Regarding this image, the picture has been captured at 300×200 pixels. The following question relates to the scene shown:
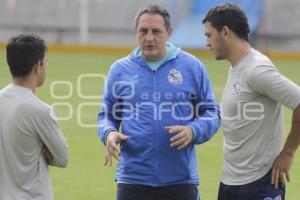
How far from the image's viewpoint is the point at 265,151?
201 inches

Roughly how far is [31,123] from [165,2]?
24448 millimetres

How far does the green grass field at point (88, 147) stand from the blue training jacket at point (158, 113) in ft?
10.1

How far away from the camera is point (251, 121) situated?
201 inches

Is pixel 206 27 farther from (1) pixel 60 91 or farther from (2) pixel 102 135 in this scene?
(1) pixel 60 91

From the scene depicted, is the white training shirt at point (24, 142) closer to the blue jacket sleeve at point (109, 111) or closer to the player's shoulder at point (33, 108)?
the player's shoulder at point (33, 108)

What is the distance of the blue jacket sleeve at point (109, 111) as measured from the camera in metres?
5.43

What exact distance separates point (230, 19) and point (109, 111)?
1.06 meters

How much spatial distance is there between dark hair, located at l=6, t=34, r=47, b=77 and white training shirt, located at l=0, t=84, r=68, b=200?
0.38 ft

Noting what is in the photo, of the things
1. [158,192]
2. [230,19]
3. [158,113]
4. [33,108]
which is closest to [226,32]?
[230,19]

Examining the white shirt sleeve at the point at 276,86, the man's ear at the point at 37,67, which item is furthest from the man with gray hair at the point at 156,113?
the man's ear at the point at 37,67

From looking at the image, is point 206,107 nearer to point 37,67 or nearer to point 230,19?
point 230,19

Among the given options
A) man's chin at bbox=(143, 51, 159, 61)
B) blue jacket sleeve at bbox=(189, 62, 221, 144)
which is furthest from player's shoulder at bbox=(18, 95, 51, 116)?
blue jacket sleeve at bbox=(189, 62, 221, 144)

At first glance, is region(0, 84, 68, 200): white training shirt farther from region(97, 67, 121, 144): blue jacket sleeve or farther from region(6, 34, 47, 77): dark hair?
region(97, 67, 121, 144): blue jacket sleeve

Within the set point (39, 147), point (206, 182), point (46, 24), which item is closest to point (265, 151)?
point (39, 147)
